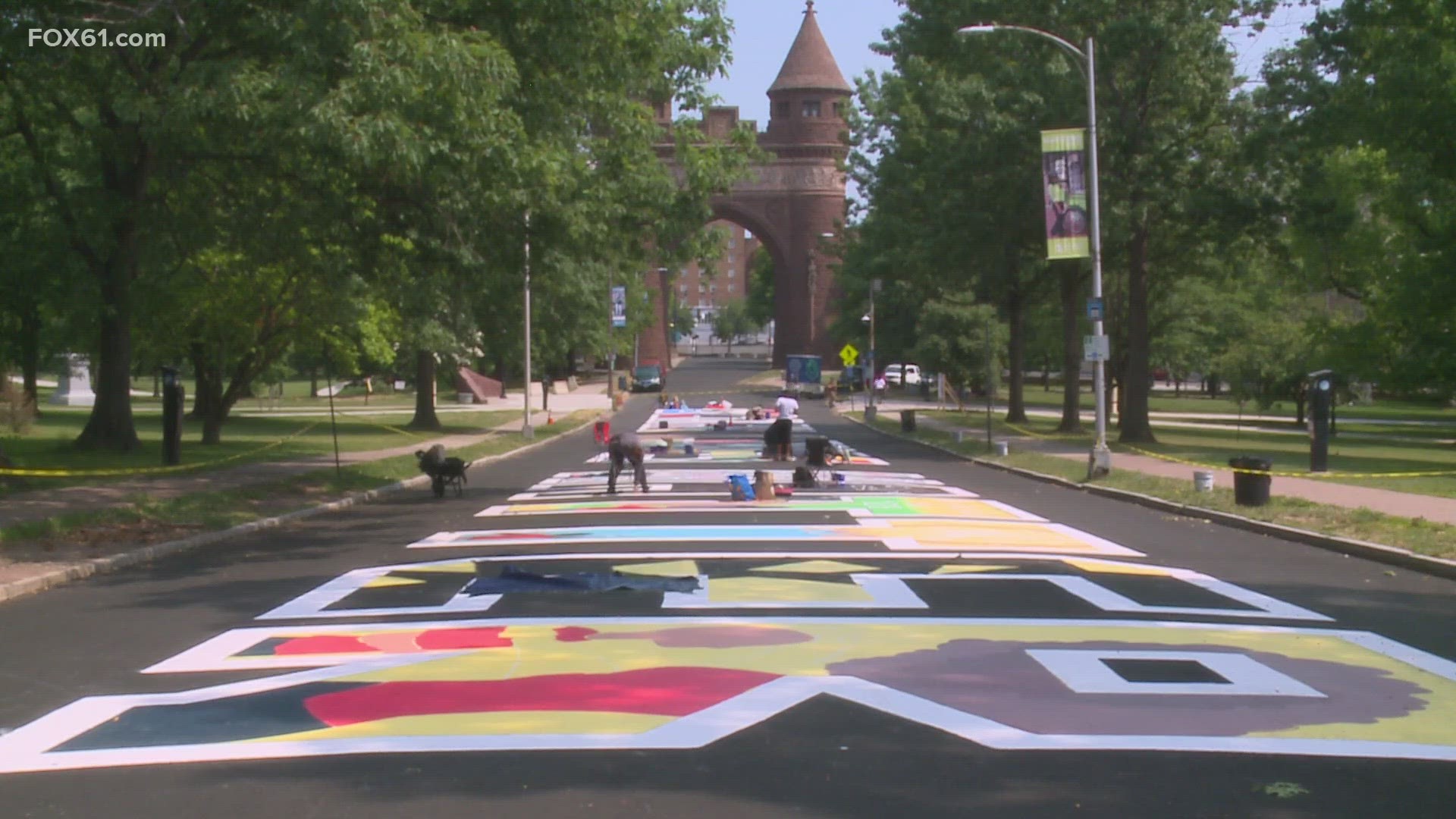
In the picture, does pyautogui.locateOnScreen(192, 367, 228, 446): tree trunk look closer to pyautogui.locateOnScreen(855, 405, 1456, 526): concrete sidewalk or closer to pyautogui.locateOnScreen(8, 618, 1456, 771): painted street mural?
pyautogui.locateOnScreen(855, 405, 1456, 526): concrete sidewalk

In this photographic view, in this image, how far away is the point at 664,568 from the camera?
44.5 ft

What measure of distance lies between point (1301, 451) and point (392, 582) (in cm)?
2791

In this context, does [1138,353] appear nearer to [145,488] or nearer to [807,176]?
[145,488]

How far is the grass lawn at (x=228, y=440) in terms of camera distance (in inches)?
1012

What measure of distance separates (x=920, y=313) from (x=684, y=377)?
4121cm

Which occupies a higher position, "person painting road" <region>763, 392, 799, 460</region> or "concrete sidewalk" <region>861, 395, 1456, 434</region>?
"person painting road" <region>763, 392, 799, 460</region>

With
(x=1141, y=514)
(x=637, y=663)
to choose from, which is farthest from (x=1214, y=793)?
(x=1141, y=514)

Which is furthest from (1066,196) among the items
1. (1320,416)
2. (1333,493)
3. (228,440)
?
(228,440)

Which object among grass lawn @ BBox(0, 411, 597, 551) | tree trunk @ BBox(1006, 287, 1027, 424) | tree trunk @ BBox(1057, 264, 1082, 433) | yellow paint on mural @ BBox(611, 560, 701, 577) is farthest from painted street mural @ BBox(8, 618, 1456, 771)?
tree trunk @ BBox(1006, 287, 1027, 424)

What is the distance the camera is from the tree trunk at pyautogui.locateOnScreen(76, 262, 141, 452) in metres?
25.5

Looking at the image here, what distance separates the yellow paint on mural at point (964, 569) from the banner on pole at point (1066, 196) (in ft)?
39.8

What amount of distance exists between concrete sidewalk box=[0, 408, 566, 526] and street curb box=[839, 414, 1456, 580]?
13653 mm

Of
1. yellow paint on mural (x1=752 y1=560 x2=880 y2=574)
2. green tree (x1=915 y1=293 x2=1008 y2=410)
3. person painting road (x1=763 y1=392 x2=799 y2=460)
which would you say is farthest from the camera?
green tree (x1=915 y1=293 x2=1008 y2=410)

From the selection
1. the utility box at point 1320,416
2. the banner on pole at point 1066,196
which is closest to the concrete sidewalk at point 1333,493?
the utility box at point 1320,416
